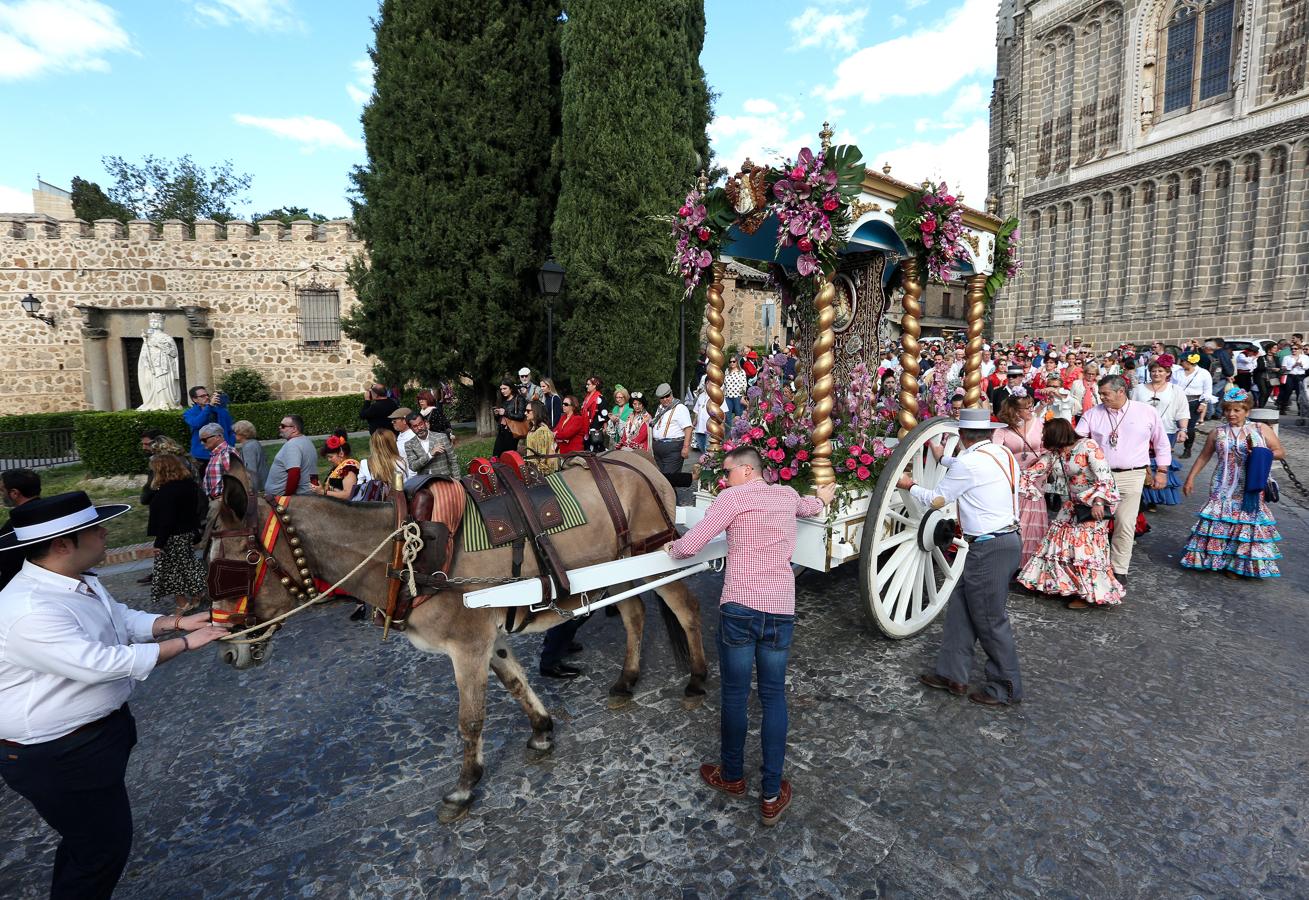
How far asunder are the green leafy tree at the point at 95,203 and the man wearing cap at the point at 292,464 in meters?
45.3

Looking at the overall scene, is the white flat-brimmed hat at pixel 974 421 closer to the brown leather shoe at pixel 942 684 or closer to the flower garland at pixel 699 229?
the brown leather shoe at pixel 942 684

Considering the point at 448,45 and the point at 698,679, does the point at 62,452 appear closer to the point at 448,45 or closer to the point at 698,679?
the point at 448,45

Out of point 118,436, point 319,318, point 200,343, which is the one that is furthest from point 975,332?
point 200,343

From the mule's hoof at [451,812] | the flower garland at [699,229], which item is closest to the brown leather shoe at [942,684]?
the mule's hoof at [451,812]

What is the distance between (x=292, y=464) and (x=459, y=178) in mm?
10058

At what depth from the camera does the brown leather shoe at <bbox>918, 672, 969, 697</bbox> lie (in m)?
4.11

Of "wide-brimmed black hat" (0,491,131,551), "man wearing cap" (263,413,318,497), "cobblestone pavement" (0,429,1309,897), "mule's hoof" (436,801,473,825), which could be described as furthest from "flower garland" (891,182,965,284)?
"man wearing cap" (263,413,318,497)

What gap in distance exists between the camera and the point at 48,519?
2125 mm

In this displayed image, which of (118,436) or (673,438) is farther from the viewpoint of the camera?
(118,436)

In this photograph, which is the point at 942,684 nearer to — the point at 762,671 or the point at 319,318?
the point at 762,671

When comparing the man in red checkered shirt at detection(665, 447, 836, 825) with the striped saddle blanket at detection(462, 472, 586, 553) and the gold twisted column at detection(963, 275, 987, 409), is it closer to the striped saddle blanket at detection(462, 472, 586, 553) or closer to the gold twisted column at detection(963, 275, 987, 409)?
the striped saddle blanket at detection(462, 472, 586, 553)

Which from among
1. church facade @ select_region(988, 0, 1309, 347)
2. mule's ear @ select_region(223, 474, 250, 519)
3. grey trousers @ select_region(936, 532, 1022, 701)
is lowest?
grey trousers @ select_region(936, 532, 1022, 701)

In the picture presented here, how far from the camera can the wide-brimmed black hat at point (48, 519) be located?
2049 mm

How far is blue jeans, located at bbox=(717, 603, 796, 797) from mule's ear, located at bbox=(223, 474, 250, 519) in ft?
7.21
